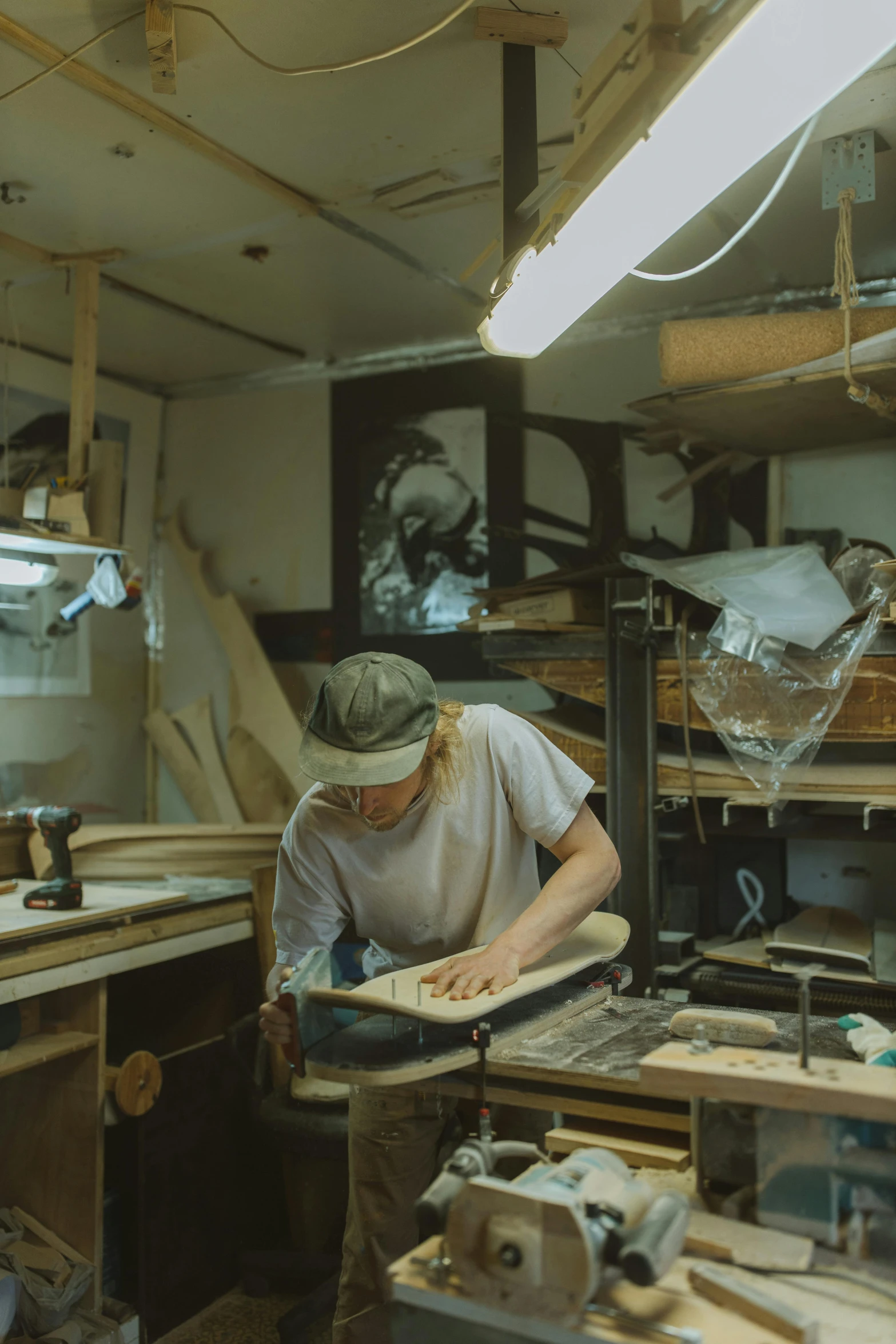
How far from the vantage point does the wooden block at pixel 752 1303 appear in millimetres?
982

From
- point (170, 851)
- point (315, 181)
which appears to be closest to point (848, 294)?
point (315, 181)

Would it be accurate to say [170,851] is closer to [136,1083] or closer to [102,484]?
[136,1083]

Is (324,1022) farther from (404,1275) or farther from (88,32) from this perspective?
(88,32)

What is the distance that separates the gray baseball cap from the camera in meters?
1.82

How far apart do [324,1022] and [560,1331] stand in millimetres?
718

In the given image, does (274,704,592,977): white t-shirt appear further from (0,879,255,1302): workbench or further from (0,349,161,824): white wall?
(0,349,161,824): white wall

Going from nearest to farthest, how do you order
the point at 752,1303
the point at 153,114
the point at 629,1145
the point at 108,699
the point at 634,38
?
the point at 752,1303
the point at 634,38
the point at 629,1145
the point at 153,114
the point at 108,699

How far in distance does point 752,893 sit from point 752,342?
160 centimetres

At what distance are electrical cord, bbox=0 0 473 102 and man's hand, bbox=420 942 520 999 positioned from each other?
1600 millimetres

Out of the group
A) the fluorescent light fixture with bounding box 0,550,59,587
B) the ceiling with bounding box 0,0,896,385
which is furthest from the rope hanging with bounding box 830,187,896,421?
the fluorescent light fixture with bounding box 0,550,59,587

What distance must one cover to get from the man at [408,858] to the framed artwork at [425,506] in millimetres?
1651

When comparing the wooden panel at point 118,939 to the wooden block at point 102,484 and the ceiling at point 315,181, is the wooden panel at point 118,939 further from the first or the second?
the ceiling at point 315,181

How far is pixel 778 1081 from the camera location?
1.17 m

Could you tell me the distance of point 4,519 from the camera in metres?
2.54
